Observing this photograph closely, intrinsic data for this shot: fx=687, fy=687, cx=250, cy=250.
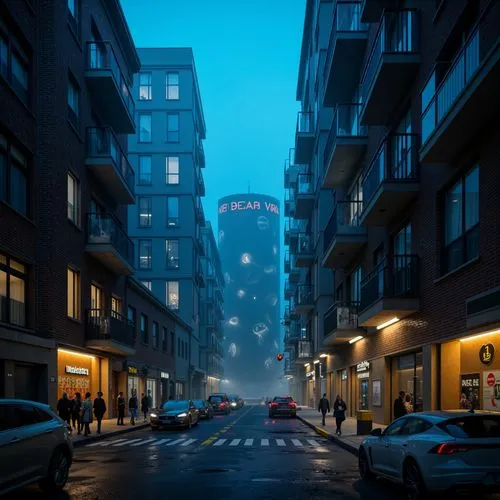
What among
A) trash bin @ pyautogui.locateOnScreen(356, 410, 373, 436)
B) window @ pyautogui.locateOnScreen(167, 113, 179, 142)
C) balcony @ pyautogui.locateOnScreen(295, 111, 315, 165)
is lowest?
trash bin @ pyautogui.locateOnScreen(356, 410, 373, 436)

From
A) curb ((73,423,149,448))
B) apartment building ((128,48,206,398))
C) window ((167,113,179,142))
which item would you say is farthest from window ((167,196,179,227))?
curb ((73,423,149,448))

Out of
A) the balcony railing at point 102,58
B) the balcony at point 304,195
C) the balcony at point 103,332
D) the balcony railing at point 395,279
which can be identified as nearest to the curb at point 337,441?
the balcony railing at point 395,279

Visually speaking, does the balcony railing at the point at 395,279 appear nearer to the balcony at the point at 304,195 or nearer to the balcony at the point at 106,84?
the balcony at the point at 106,84

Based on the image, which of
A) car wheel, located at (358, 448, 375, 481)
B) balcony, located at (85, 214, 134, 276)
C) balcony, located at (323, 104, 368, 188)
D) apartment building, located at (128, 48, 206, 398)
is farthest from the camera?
apartment building, located at (128, 48, 206, 398)

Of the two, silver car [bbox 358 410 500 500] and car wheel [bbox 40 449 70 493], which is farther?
car wheel [bbox 40 449 70 493]

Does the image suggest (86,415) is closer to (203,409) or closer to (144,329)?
(203,409)

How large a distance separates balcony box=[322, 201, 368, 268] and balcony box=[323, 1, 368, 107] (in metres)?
5.53

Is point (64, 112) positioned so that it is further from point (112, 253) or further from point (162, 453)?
point (162, 453)

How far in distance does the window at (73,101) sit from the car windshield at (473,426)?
75.2 ft

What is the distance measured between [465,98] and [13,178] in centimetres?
1504

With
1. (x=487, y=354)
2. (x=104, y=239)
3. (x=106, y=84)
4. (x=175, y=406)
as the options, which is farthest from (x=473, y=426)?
(x=106, y=84)

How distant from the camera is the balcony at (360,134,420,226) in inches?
818

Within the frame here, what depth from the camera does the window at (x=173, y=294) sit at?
212 ft

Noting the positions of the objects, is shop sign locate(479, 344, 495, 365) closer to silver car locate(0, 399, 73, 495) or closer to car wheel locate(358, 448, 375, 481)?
car wheel locate(358, 448, 375, 481)
